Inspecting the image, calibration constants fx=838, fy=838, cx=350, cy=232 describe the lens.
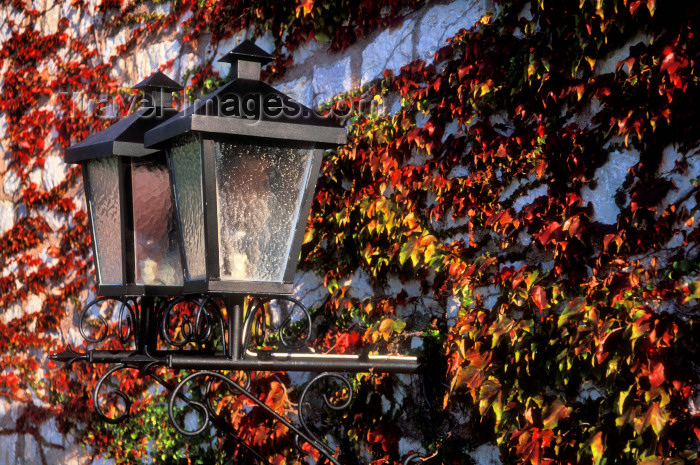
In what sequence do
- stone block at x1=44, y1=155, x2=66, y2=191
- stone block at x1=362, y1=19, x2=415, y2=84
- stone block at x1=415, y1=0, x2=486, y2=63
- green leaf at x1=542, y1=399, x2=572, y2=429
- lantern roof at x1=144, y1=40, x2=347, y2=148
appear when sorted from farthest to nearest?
stone block at x1=44, y1=155, x2=66, y2=191 → stone block at x1=362, y1=19, x2=415, y2=84 → stone block at x1=415, y1=0, x2=486, y2=63 → green leaf at x1=542, y1=399, x2=572, y2=429 → lantern roof at x1=144, y1=40, x2=347, y2=148

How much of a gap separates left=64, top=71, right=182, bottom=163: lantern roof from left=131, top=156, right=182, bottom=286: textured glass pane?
0.19ft

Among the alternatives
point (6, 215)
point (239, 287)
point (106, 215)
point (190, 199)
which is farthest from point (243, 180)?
point (6, 215)

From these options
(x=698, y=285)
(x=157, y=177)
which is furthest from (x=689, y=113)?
(x=157, y=177)

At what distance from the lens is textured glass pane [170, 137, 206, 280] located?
1.97 meters

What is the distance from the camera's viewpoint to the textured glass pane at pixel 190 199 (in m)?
1.97

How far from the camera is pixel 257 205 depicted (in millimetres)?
1998

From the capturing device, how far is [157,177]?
236 centimetres

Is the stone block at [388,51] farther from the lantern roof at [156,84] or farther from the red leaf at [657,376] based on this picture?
the red leaf at [657,376]

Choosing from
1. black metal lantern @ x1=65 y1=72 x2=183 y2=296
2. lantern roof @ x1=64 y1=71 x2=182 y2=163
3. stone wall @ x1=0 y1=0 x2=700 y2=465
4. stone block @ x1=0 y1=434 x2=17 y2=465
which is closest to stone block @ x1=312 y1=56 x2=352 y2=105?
stone wall @ x1=0 y1=0 x2=700 y2=465

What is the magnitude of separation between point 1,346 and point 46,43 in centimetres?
167

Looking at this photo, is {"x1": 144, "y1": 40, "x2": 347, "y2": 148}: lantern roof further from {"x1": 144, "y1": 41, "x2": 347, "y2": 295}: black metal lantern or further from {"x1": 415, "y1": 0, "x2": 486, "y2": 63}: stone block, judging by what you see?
{"x1": 415, "y1": 0, "x2": 486, "y2": 63}: stone block

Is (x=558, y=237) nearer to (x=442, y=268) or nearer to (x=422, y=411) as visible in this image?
(x=442, y=268)

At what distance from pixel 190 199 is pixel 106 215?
19.5 inches

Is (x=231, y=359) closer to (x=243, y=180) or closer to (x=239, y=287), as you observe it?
(x=239, y=287)
